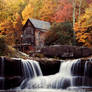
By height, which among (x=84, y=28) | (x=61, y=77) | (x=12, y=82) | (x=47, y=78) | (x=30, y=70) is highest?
(x=84, y=28)

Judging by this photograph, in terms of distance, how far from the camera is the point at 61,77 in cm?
1565

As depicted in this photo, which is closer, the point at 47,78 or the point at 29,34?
the point at 47,78

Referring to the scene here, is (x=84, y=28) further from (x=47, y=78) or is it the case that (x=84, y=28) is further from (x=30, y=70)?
(x=47, y=78)

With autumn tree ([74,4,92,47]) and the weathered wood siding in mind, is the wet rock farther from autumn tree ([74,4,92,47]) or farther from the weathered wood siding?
the weathered wood siding

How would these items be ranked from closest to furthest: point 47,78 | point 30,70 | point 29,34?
point 47,78 → point 30,70 → point 29,34

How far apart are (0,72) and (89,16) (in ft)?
44.3

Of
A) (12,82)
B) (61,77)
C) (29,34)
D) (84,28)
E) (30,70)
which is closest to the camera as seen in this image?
(12,82)

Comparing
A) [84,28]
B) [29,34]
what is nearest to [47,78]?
[84,28]

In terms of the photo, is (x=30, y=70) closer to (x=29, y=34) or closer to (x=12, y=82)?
(x=12, y=82)

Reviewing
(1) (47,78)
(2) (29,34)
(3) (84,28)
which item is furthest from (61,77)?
(2) (29,34)

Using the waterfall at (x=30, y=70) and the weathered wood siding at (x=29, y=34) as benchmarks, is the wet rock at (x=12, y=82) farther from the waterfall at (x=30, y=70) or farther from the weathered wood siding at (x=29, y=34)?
the weathered wood siding at (x=29, y=34)

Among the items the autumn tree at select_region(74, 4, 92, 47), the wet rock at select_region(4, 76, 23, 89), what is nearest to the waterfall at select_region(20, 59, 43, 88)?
the wet rock at select_region(4, 76, 23, 89)

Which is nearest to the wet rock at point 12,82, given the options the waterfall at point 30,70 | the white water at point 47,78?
the white water at point 47,78

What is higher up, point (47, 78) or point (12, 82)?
point (47, 78)
